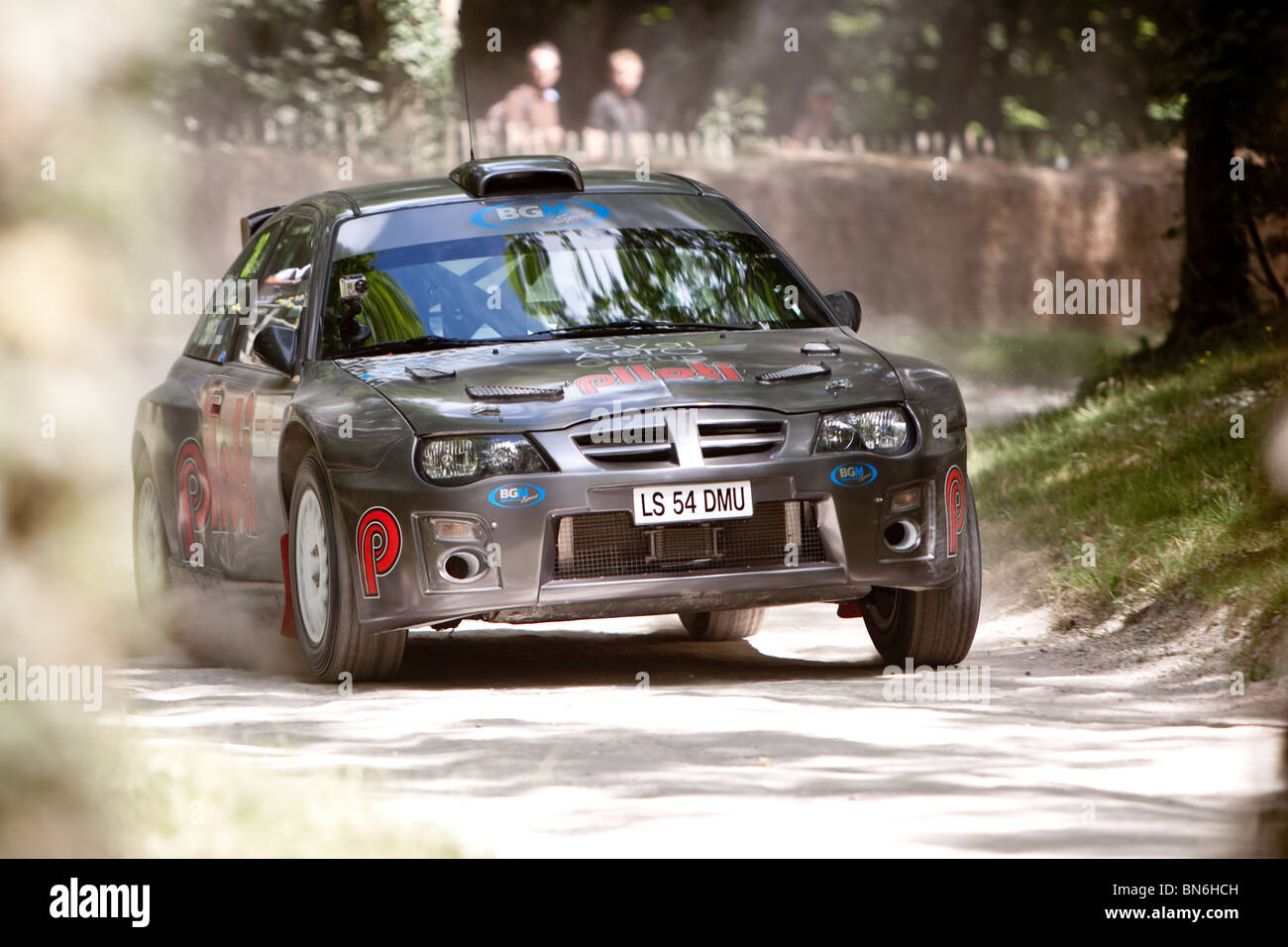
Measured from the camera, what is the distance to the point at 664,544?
6371 mm

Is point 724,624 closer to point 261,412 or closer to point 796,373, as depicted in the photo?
point 796,373

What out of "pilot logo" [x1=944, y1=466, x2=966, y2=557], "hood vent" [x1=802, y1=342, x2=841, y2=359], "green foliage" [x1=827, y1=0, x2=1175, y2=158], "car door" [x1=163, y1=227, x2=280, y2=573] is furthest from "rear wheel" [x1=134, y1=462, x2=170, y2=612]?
"green foliage" [x1=827, y1=0, x2=1175, y2=158]

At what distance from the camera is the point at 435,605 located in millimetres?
6312

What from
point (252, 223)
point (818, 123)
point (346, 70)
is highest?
point (346, 70)

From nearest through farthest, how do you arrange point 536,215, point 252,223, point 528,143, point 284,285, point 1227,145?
1. point 536,215
2. point 284,285
3. point 252,223
4. point 1227,145
5. point 528,143

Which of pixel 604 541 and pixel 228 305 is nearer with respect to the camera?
pixel 604 541

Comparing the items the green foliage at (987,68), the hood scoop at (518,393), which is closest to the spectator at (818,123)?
the green foliage at (987,68)

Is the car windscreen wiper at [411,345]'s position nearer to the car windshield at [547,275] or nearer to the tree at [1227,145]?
the car windshield at [547,275]

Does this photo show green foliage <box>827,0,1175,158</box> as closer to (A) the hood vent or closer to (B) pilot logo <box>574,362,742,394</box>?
(A) the hood vent

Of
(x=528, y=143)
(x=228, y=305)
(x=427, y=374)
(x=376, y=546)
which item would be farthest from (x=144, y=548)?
(x=528, y=143)

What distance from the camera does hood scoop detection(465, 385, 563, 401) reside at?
6371mm

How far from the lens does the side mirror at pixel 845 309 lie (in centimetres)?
766

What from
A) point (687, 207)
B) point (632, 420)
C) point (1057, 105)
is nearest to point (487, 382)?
point (632, 420)

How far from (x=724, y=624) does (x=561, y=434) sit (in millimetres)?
2545
